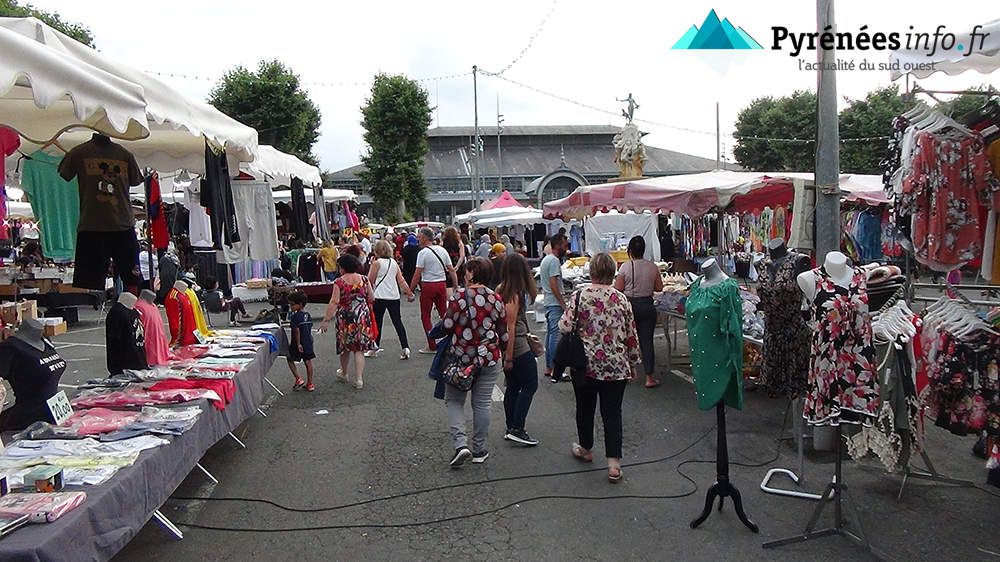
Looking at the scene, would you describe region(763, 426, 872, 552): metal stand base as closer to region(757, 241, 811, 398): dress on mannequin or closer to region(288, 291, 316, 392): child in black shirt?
region(757, 241, 811, 398): dress on mannequin

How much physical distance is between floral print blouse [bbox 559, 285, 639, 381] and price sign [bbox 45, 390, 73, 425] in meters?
3.34

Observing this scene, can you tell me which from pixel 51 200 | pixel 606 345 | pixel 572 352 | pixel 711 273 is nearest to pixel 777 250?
pixel 711 273

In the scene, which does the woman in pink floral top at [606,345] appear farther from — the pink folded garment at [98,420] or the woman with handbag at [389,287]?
the woman with handbag at [389,287]

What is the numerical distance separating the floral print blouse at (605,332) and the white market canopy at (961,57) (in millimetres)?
2330

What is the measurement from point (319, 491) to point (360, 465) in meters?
0.57

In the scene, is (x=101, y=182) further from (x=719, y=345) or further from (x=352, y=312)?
(x=719, y=345)

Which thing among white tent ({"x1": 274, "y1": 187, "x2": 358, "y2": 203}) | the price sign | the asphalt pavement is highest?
white tent ({"x1": 274, "y1": 187, "x2": 358, "y2": 203})

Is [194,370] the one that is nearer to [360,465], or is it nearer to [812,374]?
[360,465]

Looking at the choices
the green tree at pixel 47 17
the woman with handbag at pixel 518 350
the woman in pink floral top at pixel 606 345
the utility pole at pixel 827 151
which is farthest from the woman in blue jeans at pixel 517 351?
the green tree at pixel 47 17

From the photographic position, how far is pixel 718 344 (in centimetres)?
435

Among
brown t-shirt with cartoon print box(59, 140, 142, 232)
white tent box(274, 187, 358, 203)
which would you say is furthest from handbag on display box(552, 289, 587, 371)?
white tent box(274, 187, 358, 203)

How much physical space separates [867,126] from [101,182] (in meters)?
31.6

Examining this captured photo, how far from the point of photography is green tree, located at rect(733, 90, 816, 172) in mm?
34156

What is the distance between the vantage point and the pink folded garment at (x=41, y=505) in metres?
2.67
